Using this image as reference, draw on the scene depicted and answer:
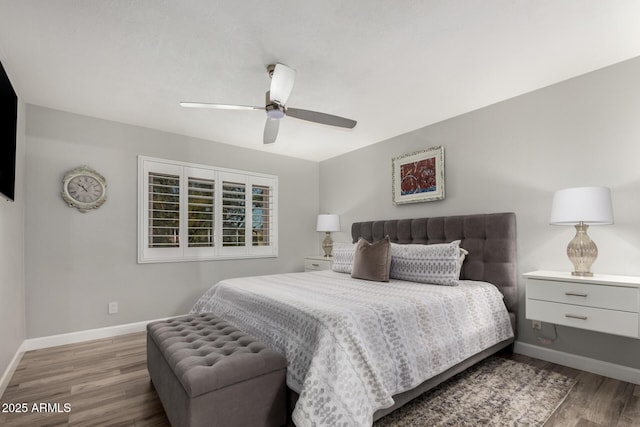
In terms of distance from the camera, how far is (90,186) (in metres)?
3.50

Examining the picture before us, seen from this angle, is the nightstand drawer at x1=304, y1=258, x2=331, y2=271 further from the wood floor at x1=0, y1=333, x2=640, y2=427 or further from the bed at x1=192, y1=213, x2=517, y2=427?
the wood floor at x1=0, y1=333, x2=640, y2=427

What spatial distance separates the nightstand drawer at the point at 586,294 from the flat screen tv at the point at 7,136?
393 cm

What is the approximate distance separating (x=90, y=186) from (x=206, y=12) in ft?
8.45

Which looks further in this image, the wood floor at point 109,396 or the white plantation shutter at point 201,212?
the white plantation shutter at point 201,212

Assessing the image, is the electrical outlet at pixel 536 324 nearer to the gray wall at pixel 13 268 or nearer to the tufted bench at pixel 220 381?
the tufted bench at pixel 220 381

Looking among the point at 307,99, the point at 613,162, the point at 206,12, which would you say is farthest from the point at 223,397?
the point at 613,162

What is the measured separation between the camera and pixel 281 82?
2.37 metres

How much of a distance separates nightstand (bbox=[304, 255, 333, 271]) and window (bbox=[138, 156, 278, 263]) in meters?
0.51

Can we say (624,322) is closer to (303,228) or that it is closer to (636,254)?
(636,254)

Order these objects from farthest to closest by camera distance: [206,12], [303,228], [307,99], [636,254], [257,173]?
[303,228] < [257,173] < [307,99] < [636,254] < [206,12]

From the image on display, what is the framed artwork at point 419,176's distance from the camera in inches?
147

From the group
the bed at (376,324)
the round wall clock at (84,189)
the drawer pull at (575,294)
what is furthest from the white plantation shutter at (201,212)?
the drawer pull at (575,294)

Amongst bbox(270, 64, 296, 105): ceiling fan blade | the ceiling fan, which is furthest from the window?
bbox(270, 64, 296, 105): ceiling fan blade

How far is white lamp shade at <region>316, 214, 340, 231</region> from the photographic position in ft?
16.1
